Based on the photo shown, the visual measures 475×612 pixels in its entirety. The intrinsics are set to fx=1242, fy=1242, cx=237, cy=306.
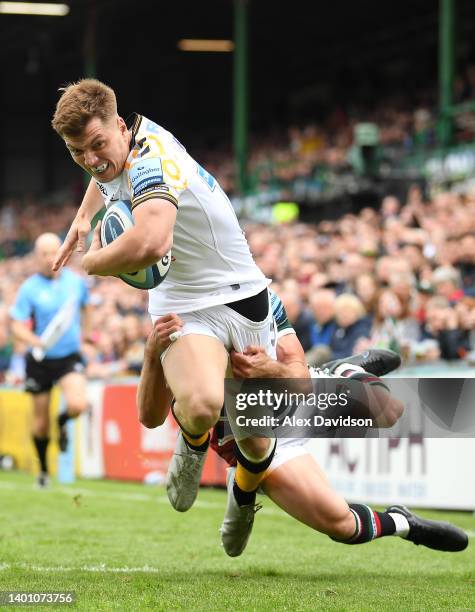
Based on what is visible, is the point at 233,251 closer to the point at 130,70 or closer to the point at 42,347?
the point at 42,347

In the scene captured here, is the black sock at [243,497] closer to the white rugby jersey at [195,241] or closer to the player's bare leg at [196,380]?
the player's bare leg at [196,380]

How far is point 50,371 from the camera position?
41.9 ft

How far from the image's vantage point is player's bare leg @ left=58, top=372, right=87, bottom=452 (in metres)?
12.4

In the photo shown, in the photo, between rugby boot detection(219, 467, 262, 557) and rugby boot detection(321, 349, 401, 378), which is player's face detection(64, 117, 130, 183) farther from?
rugby boot detection(219, 467, 262, 557)

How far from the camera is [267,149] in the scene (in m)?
37.5

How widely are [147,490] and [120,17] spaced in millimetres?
28752

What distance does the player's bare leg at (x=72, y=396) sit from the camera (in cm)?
1241

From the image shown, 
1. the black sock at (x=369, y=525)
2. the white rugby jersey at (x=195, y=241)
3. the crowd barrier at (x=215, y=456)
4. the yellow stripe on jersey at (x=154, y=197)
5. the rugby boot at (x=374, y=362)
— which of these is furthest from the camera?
the crowd barrier at (x=215, y=456)

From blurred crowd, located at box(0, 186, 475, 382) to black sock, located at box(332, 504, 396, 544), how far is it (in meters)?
3.66

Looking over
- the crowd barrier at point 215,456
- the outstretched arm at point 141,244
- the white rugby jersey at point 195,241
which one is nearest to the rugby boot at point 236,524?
the white rugby jersey at point 195,241

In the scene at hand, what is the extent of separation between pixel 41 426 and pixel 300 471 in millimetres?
6770

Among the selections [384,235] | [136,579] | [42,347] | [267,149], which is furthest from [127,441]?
[267,149]

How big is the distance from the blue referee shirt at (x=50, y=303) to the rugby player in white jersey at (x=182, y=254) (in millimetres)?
5854

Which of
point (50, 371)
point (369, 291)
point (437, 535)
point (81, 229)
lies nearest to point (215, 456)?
point (50, 371)
